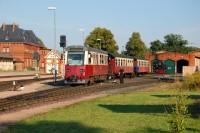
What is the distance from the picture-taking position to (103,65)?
4591 cm

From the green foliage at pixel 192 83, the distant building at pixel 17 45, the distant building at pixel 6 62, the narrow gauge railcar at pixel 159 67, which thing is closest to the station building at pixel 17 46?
the distant building at pixel 17 45

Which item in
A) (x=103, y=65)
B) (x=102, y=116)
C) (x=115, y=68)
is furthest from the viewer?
(x=115, y=68)

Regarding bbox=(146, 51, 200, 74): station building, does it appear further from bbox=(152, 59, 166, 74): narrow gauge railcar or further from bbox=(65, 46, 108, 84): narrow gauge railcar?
bbox=(65, 46, 108, 84): narrow gauge railcar

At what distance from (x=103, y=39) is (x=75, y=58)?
71495mm

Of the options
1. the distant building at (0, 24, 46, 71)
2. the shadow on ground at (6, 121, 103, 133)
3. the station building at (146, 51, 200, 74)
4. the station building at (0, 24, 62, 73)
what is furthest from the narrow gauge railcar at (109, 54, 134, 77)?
the distant building at (0, 24, 46, 71)

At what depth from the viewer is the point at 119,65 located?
2224 inches

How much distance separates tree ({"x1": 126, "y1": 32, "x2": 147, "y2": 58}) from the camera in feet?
374

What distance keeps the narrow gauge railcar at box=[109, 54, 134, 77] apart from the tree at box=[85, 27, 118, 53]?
43.9 metres

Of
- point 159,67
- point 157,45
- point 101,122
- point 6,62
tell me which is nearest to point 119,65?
point 159,67

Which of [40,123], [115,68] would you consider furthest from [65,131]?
[115,68]

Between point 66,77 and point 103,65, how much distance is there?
7.41m

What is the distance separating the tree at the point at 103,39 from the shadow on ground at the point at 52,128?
308 ft

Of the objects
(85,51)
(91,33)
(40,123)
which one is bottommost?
(40,123)

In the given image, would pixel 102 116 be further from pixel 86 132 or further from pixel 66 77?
pixel 66 77
